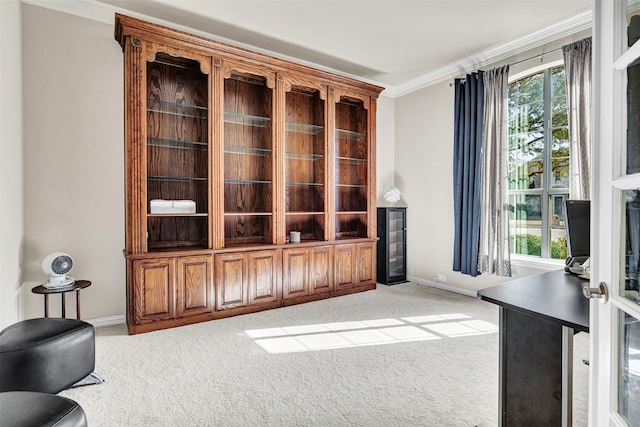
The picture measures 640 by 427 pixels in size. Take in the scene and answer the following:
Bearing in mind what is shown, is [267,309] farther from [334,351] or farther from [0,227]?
[0,227]

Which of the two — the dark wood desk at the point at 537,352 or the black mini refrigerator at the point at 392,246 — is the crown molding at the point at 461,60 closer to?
the black mini refrigerator at the point at 392,246

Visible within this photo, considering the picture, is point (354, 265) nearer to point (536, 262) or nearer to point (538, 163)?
point (536, 262)

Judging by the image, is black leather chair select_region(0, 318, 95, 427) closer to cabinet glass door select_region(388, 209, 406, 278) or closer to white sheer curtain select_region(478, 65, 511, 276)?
cabinet glass door select_region(388, 209, 406, 278)

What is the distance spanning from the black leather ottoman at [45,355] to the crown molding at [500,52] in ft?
15.6

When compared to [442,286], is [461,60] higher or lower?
higher

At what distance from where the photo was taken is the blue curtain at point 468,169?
4.12m

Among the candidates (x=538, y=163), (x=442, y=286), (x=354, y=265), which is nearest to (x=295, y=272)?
(x=354, y=265)

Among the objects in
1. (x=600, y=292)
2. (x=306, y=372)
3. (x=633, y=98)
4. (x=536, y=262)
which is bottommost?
(x=306, y=372)

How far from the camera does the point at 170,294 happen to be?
323cm

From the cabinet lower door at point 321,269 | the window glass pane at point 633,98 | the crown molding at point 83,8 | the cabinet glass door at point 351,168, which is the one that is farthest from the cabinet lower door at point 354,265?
the window glass pane at point 633,98

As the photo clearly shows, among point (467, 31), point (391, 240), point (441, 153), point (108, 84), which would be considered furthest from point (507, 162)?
point (108, 84)

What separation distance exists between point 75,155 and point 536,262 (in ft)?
15.7

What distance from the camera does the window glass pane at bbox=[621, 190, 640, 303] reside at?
91cm

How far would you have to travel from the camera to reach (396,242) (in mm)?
5113
